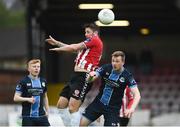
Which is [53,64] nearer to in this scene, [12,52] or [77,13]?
[77,13]

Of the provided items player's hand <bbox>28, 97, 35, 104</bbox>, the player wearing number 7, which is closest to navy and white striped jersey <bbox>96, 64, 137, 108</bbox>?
the player wearing number 7

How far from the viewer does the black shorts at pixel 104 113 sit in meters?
12.0

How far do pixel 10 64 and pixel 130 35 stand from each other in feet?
107

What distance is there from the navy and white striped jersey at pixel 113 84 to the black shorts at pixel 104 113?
81 millimetres

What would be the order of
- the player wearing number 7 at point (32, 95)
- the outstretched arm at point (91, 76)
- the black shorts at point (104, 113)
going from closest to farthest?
1. the player wearing number 7 at point (32, 95)
2. the black shorts at point (104, 113)
3. the outstretched arm at point (91, 76)

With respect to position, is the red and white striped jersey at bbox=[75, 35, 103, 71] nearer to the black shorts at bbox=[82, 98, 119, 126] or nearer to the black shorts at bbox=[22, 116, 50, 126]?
the black shorts at bbox=[82, 98, 119, 126]

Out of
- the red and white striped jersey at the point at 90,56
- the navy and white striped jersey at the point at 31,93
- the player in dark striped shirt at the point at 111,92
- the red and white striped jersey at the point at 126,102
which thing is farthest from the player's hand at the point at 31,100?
the red and white striped jersey at the point at 126,102

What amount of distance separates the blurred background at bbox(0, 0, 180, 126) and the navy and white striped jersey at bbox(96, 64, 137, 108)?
13431 mm

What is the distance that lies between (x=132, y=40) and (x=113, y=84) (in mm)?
21567

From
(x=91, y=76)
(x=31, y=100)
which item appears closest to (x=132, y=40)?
(x=91, y=76)

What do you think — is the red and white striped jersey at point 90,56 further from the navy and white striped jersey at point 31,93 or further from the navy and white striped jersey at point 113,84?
the navy and white striped jersey at point 31,93

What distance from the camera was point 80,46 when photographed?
42.2 ft

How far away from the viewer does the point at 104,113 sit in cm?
1215

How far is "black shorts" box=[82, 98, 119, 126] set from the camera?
12039 mm
